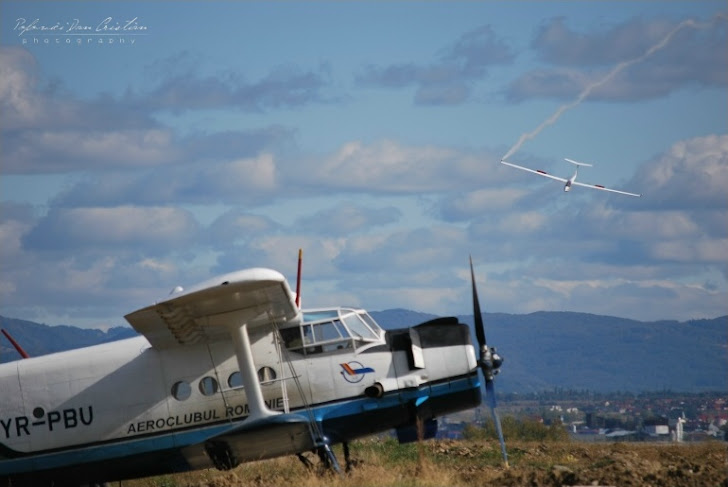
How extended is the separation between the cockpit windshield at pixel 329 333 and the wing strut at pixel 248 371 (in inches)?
34.6

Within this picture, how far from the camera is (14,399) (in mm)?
20547

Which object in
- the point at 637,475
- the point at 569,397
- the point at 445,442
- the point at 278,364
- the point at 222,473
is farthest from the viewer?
the point at 569,397

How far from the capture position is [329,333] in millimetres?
20562

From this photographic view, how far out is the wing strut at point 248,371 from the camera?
64.6 feet

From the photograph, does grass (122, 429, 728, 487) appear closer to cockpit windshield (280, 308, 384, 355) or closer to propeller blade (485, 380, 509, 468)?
propeller blade (485, 380, 509, 468)

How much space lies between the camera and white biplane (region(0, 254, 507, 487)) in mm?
20250

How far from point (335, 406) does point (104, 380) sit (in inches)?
150

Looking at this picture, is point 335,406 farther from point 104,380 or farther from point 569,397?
point 569,397

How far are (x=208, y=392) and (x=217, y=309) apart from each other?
5.25 ft

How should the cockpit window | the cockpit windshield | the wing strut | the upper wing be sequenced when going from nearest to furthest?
the upper wing < the wing strut < the cockpit windshield < the cockpit window

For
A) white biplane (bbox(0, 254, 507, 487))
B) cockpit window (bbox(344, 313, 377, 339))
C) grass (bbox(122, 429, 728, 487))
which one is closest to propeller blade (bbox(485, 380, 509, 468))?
white biplane (bbox(0, 254, 507, 487))

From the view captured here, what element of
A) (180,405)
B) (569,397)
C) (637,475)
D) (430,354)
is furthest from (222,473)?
(569,397)

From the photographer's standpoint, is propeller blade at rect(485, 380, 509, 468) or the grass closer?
the grass

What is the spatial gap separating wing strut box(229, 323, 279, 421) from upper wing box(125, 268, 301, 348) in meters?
0.19
